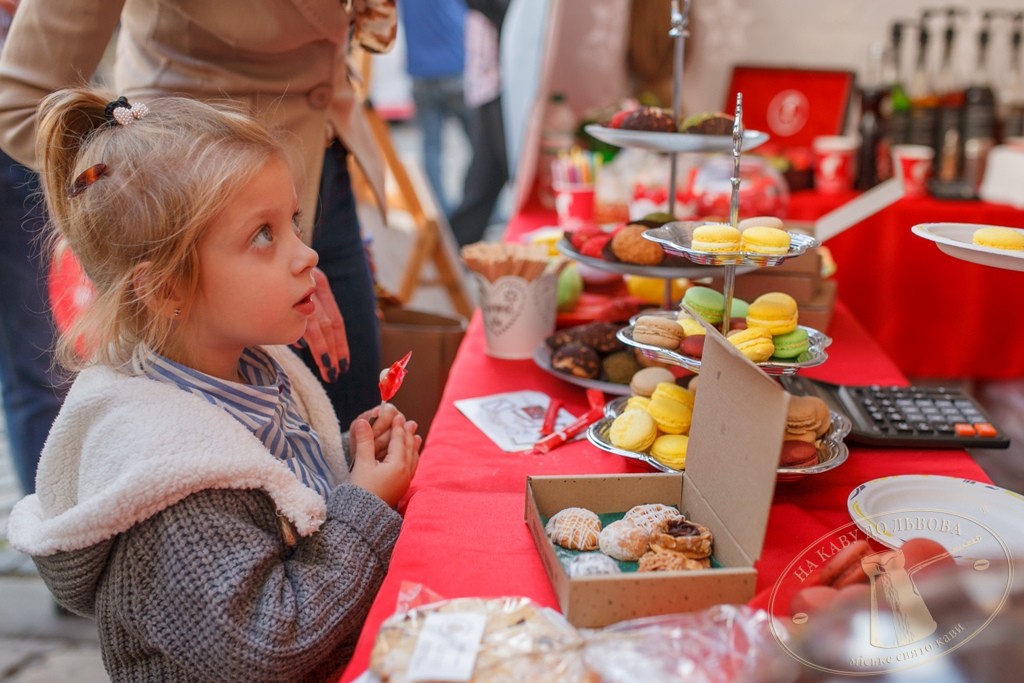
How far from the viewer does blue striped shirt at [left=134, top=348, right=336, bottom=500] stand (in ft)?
3.42

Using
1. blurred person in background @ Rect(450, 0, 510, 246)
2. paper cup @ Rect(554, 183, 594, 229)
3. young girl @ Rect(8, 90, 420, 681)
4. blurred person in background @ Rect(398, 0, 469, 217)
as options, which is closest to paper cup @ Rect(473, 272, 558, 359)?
young girl @ Rect(8, 90, 420, 681)

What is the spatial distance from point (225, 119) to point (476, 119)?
3.21m

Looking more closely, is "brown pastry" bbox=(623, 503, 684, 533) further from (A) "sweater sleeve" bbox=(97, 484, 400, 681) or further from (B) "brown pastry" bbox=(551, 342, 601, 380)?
(B) "brown pastry" bbox=(551, 342, 601, 380)

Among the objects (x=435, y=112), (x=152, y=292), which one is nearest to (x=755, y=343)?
(x=152, y=292)

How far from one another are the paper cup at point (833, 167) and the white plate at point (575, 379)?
171 centimetres

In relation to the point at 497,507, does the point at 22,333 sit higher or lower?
lower

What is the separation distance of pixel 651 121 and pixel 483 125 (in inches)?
105

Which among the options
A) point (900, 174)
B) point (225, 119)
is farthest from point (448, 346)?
point (900, 174)

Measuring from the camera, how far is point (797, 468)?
1028mm

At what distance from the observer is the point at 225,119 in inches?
42.4

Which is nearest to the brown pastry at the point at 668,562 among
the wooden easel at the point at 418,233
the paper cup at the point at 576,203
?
the paper cup at the point at 576,203

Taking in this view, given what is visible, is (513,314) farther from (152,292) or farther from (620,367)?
(152,292)

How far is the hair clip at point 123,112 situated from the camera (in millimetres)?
1043

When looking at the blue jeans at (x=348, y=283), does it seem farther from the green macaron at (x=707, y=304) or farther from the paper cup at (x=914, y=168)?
the paper cup at (x=914, y=168)
